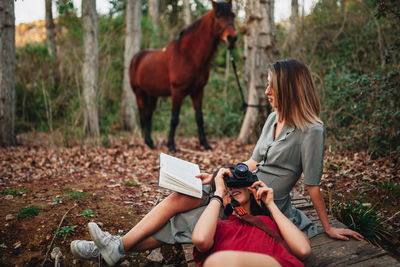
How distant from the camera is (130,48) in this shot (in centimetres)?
904

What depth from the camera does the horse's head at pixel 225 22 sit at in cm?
523

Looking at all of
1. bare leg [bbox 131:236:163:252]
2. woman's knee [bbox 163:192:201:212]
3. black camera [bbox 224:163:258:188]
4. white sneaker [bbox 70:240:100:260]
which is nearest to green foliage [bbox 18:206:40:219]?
white sneaker [bbox 70:240:100:260]

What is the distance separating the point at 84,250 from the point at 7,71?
18.1 feet

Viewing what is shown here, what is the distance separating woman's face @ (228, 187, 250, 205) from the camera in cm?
200

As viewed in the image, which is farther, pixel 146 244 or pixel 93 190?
pixel 93 190

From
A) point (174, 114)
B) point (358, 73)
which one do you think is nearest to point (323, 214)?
point (174, 114)

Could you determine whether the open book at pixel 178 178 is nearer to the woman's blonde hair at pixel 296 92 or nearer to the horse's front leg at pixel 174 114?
the woman's blonde hair at pixel 296 92

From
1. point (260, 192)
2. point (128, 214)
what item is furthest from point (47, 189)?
point (260, 192)

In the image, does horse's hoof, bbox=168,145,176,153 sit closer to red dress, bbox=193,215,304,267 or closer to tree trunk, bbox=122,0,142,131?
tree trunk, bbox=122,0,142,131

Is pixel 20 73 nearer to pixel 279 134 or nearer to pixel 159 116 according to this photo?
pixel 159 116

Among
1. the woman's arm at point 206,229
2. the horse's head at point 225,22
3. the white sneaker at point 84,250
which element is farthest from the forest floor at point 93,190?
the horse's head at point 225,22

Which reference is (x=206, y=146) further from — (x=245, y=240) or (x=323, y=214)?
(x=245, y=240)

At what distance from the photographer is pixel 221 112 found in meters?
8.19

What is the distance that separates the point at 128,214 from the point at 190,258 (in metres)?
1.29
